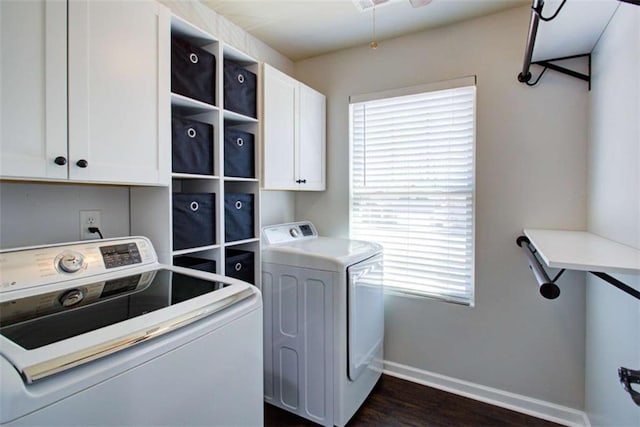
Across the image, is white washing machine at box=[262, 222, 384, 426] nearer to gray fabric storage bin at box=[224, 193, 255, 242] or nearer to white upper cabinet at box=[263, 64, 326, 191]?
gray fabric storage bin at box=[224, 193, 255, 242]

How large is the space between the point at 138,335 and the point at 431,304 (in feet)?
6.37

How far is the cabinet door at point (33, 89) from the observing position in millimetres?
945

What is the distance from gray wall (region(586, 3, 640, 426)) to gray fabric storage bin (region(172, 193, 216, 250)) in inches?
71.6

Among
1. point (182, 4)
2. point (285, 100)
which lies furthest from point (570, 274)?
point (182, 4)

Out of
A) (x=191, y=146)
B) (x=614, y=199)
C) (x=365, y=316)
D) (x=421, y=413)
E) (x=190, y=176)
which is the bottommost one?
(x=421, y=413)

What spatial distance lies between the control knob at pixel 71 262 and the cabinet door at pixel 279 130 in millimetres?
1008

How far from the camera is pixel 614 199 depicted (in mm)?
1414

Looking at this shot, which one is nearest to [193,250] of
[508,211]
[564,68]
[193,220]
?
[193,220]

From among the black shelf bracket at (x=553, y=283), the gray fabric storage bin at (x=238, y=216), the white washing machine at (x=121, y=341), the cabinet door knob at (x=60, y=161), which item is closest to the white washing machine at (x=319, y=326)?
the gray fabric storage bin at (x=238, y=216)

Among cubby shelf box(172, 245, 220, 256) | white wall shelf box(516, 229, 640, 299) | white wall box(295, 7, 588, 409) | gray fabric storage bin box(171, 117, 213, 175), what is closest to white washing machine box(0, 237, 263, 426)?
cubby shelf box(172, 245, 220, 256)

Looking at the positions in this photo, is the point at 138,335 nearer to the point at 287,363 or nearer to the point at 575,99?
the point at 287,363

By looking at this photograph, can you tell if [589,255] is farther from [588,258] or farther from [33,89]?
[33,89]

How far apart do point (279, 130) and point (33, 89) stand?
1.25 metres

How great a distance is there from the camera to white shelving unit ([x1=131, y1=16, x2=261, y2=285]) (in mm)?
1469
